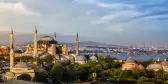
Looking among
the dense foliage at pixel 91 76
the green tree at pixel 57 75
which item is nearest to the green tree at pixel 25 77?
the dense foliage at pixel 91 76

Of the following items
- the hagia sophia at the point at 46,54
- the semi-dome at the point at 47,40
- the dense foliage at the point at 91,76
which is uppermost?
the semi-dome at the point at 47,40

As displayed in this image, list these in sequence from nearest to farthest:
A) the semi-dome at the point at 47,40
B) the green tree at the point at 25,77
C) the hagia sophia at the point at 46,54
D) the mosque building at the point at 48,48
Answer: the green tree at the point at 25,77 < the hagia sophia at the point at 46,54 < the mosque building at the point at 48,48 < the semi-dome at the point at 47,40

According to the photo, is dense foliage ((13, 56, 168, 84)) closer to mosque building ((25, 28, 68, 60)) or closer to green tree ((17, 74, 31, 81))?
green tree ((17, 74, 31, 81))

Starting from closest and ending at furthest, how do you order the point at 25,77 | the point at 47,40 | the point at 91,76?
the point at 25,77 < the point at 91,76 < the point at 47,40

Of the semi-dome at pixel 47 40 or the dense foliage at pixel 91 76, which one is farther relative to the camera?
the semi-dome at pixel 47 40

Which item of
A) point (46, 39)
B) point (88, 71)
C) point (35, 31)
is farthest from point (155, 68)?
point (46, 39)

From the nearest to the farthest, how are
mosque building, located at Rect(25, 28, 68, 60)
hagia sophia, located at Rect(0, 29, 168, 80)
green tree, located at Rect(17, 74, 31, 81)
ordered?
green tree, located at Rect(17, 74, 31, 81)
hagia sophia, located at Rect(0, 29, 168, 80)
mosque building, located at Rect(25, 28, 68, 60)

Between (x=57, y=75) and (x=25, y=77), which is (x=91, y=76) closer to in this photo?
(x=57, y=75)

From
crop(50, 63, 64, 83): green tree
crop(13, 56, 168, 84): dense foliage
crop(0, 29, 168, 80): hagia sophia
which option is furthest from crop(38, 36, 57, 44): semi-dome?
crop(50, 63, 64, 83): green tree

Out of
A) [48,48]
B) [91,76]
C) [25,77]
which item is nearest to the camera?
[25,77]

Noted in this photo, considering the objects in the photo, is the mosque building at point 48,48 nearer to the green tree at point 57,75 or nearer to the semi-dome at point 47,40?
the semi-dome at point 47,40

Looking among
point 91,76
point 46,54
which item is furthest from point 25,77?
point 46,54
